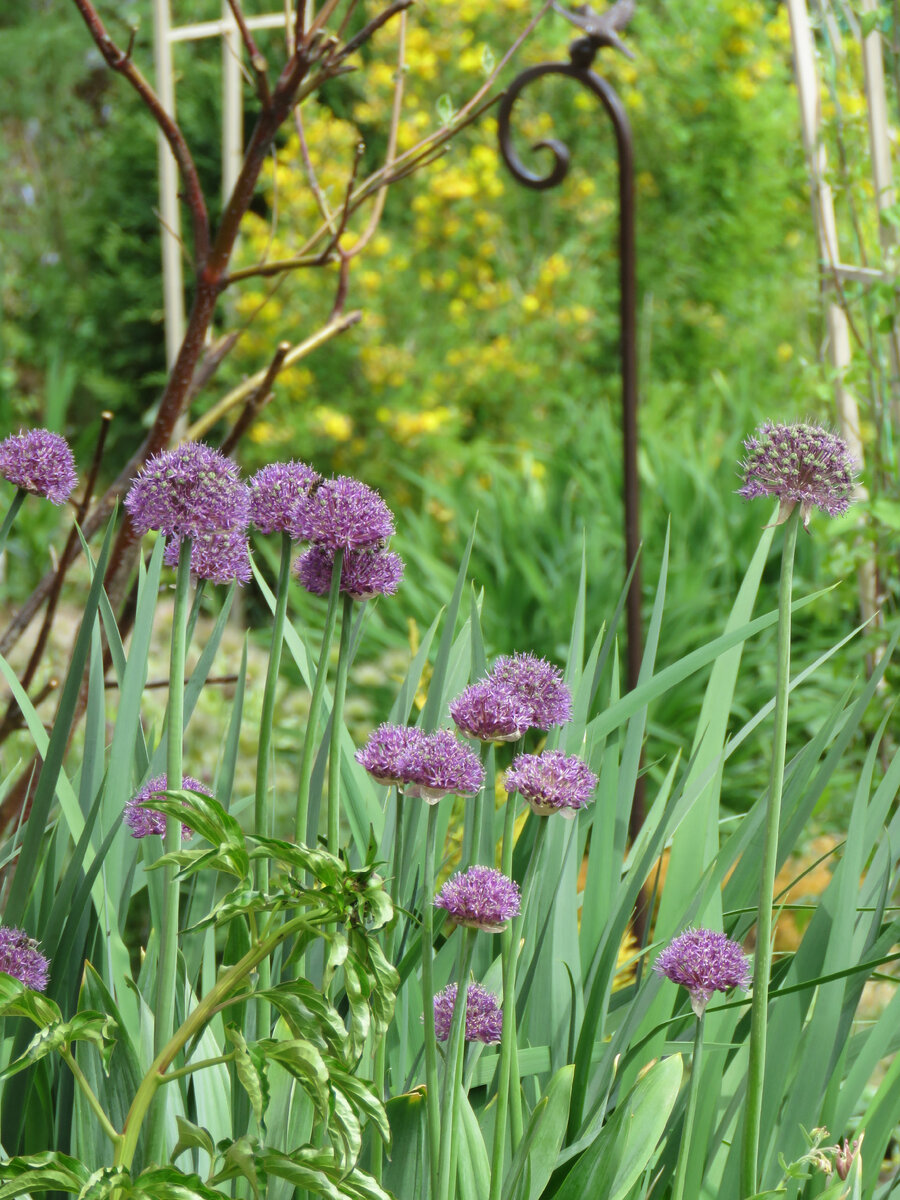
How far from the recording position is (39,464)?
0.83 m

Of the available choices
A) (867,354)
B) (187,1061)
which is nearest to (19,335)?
(867,354)

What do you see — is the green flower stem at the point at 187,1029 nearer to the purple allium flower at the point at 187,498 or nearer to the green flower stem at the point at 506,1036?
the green flower stem at the point at 506,1036

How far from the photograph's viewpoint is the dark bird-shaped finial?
204 centimetres

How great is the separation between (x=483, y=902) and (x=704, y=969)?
17cm

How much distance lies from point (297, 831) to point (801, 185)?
121 inches

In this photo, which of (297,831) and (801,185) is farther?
(801,185)

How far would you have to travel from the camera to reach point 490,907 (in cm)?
69

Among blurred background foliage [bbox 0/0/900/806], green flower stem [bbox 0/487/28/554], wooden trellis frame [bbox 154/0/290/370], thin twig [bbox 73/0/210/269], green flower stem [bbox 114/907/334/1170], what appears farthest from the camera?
blurred background foliage [bbox 0/0/900/806]

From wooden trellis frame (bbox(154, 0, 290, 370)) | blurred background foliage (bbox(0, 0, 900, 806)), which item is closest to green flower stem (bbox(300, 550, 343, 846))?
wooden trellis frame (bbox(154, 0, 290, 370))

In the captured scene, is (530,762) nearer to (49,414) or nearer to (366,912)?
(366,912)

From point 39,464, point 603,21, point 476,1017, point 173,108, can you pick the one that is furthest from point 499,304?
point 476,1017

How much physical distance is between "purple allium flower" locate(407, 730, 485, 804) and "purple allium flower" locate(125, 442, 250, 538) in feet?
0.60

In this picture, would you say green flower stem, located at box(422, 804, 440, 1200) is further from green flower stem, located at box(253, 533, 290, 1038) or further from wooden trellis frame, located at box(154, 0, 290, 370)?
wooden trellis frame, located at box(154, 0, 290, 370)

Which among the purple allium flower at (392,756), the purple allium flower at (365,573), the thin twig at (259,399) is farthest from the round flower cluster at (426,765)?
the thin twig at (259,399)
